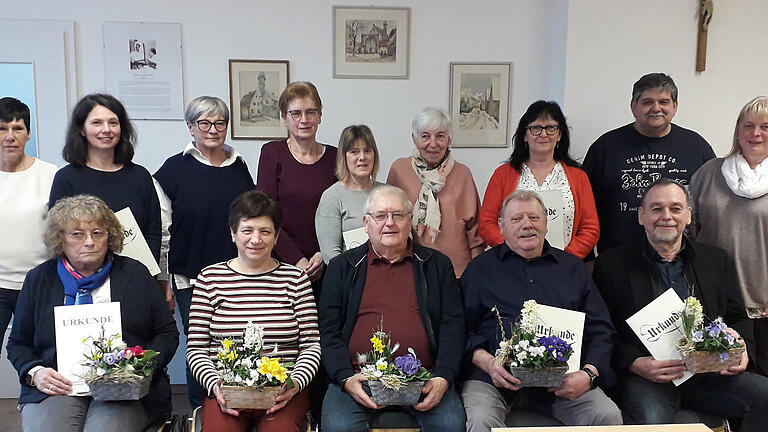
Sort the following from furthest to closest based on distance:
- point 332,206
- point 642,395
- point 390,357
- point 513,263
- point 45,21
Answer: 1. point 45,21
2. point 332,206
3. point 513,263
4. point 642,395
5. point 390,357

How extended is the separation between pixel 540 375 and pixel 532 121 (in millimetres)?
1311

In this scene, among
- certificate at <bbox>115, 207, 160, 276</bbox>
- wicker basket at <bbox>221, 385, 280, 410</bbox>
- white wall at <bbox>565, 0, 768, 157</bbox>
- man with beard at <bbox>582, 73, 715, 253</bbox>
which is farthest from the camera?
white wall at <bbox>565, 0, 768, 157</bbox>

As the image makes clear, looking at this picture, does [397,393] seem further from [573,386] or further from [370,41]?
[370,41]

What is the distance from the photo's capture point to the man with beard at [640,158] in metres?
3.07

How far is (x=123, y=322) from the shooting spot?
2.33 m

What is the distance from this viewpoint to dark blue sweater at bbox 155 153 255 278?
2.84 meters

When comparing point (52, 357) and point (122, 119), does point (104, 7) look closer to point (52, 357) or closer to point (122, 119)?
point (122, 119)

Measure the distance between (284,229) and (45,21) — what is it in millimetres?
2191

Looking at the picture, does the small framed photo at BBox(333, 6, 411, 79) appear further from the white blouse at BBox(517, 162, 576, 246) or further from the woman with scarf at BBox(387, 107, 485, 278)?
the white blouse at BBox(517, 162, 576, 246)

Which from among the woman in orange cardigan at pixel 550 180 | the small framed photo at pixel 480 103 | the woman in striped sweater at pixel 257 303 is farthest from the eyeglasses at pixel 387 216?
the small framed photo at pixel 480 103

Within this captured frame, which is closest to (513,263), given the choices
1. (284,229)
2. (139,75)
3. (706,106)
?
(284,229)

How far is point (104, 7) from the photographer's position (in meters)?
3.77

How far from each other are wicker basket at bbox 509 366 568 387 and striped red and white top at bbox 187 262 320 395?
776 millimetres

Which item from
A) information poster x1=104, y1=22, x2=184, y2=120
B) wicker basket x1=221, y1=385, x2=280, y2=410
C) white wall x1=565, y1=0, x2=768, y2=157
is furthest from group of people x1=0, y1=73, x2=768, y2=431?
information poster x1=104, y1=22, x2=184, y2=120
